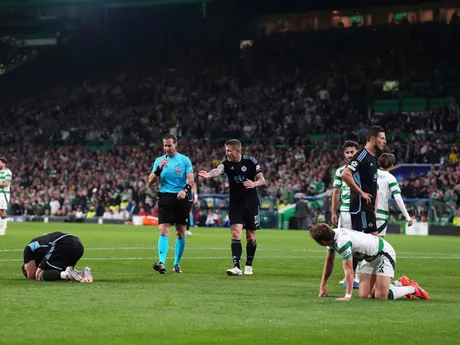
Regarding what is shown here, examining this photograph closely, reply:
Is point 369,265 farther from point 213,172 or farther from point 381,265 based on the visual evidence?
point 213,172

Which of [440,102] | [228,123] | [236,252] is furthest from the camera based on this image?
[228,123]

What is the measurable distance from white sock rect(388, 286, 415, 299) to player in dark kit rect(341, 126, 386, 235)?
1.98 meters

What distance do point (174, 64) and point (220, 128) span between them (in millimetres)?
→ 9156

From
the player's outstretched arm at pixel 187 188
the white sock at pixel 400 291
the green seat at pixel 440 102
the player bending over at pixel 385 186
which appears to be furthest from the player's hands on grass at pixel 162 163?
the green seat at pixel 440 102

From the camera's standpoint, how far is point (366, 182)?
588 inches

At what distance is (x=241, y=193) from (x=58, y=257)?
4.14 meters

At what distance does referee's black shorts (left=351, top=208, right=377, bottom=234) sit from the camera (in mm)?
14820

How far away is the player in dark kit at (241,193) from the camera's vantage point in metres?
17.5

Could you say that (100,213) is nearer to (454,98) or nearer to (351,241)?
(454,98)

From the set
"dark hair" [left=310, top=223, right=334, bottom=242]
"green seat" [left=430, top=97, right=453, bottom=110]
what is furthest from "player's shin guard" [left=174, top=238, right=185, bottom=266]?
"green seat" [left=430, top=97, right=453, bottom=110]

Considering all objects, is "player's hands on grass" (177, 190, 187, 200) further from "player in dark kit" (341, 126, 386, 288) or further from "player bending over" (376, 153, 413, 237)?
"player in dark kit" (341, 126, 386, 288)

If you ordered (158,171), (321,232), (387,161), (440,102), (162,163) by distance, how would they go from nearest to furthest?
1. (321,232)
2. (387,161)
3. (162,163)
4. (158,171)
5. (440,102)

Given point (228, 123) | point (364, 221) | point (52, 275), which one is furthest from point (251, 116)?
point (52, 275)

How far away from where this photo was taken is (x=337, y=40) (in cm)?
5853
